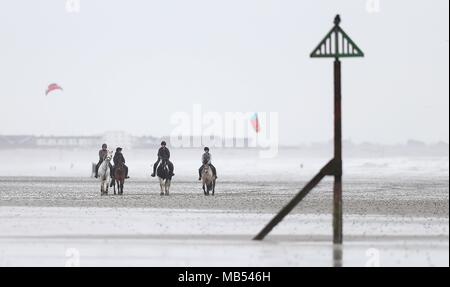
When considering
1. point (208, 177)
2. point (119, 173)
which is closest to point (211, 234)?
point (208, 177)

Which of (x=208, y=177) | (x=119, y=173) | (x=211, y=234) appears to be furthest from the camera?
(x=119, y=173)

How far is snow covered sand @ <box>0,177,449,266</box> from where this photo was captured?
1612 centimetres

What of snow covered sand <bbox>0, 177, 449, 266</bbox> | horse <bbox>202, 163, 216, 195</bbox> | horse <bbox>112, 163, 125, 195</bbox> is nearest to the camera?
snow covered sand <bbox>0, 177, 449, 266</bbox>

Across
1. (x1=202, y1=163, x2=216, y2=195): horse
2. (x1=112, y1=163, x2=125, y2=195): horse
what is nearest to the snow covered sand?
(x1=202, y1=163, x2=216, y2=195): horse

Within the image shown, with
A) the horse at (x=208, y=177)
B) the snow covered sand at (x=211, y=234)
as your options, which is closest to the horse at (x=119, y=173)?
the horse at (x=208, y=177)

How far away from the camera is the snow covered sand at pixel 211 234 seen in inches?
635

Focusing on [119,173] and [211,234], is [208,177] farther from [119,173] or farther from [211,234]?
[211,234]

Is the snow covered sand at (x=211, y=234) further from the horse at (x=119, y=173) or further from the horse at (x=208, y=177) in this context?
the horse at (x=119, y=173)

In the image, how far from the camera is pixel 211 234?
67.3 feet

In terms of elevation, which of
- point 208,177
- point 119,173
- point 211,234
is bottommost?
point 211,234

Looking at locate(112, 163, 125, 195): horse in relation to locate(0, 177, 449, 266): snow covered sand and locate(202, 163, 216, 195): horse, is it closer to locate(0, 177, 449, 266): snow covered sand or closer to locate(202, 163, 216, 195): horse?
locate(202, 163, 216, 195): horse

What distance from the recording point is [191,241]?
19.0 metres
